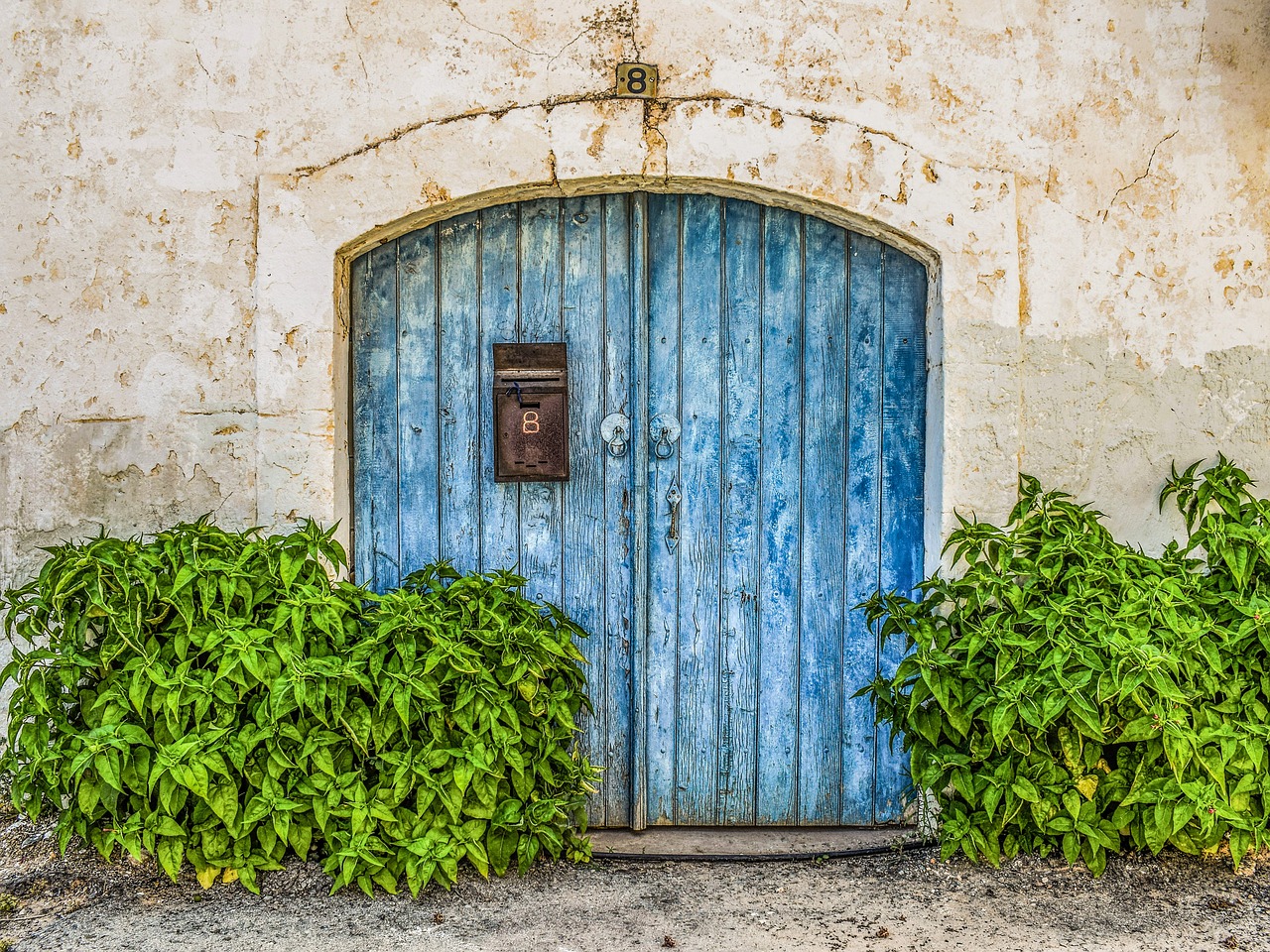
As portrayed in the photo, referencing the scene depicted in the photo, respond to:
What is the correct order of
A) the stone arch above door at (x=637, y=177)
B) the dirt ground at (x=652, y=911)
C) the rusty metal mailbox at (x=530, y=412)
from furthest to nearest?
the rusty metal mailbox at (x=530, y=412) < the stone arch above door at (x=637, y=177) < the dirt ground at (x=652, y=911)

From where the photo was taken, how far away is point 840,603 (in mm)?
2857

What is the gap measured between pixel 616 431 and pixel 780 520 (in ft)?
1.85

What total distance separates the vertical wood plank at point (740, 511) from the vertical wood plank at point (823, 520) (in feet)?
0.49

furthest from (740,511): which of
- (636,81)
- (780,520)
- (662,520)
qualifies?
(636,81)

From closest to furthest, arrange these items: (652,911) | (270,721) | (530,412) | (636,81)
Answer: (270,721)
(652,911)
(636,81)
(530,412)

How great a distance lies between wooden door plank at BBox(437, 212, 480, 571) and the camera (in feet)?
9.28

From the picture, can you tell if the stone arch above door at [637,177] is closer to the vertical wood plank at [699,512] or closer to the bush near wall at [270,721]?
the vertical wood plank at [699,512]

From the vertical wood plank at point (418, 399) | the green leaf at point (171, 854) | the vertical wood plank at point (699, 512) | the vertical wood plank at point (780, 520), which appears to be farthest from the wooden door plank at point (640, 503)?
the green leaf at point (171, 854)

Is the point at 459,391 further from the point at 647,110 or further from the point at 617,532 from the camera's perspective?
the point at 647,110

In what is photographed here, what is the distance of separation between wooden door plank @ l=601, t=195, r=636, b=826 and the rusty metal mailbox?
0.43 feet

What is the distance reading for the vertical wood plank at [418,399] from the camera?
2828 millimetres

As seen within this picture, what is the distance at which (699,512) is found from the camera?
2863 mm

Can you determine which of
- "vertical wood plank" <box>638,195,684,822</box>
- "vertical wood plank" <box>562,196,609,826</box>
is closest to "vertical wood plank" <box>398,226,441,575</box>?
"vertical wood plank" <box>562,196,609,826</box>

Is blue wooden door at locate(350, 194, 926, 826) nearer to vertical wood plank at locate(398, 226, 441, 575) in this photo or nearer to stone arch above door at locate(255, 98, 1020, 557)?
vertical wood plank at locate(398, 226, 441, 575)
